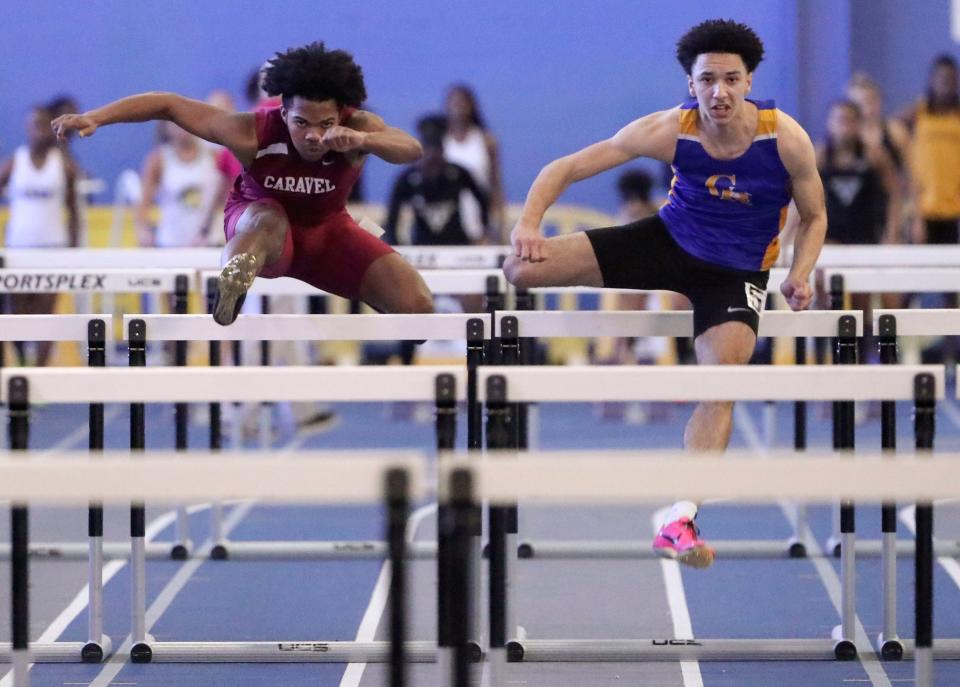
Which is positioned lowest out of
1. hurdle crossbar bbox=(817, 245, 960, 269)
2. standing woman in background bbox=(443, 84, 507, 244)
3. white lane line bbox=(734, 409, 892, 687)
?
white lane line bbox=(734, 409, 892, 687)

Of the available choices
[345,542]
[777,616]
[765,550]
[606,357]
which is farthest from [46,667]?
[606,357]

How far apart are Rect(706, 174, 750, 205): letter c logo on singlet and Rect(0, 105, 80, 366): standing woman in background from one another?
6.97m

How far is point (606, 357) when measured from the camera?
12.5 m

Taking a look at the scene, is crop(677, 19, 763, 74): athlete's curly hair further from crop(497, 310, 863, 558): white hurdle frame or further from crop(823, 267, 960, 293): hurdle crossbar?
crop(823, 267, 960, 293): hurdle crossbar

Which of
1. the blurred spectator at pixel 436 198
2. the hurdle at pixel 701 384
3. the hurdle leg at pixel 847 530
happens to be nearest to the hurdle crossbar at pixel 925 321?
the hurdle leg at pixel 847 530

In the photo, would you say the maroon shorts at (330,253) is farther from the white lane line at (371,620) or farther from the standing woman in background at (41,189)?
the standing woman in background at (41,189)

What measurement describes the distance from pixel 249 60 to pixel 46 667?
33.4ft

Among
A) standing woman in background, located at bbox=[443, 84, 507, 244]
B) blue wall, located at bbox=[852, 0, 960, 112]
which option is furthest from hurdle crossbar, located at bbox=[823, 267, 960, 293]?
blue wall, located at bbox=[852, 0, 960, 112]

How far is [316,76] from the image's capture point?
5.46 metres

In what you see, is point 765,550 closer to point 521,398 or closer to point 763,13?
point 521,398

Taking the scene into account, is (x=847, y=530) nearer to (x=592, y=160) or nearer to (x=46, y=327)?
(x=592, y=160)

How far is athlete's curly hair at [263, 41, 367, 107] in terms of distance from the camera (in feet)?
18.0

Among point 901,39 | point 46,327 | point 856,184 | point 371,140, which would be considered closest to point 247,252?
point 371,140

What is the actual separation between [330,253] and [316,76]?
788 mm
